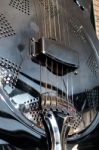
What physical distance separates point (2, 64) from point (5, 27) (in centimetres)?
11

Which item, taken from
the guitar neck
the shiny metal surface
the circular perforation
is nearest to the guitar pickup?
the shiny metal surface

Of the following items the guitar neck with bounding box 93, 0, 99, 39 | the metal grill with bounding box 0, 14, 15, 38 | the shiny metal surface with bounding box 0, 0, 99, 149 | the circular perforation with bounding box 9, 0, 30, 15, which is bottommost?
the guitar neck with bounding box 93, 0, 99, 39

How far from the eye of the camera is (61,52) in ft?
2.68

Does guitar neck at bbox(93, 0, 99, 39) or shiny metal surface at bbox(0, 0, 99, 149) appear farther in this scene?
guitar neck at bbox(93, 0, 99, 39)

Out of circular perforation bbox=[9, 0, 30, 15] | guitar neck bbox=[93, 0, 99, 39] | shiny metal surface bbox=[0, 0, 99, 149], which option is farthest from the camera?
guitar neck bbox=[93, 0, 99, 39]

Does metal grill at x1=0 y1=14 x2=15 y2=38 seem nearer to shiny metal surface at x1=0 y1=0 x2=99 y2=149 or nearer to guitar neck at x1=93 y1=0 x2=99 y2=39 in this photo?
shiny metal surface at x1=0 y1=0 x2=99 y2=149

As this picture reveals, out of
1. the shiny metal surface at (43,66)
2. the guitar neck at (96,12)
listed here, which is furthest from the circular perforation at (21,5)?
the guitar neck at (96,12)

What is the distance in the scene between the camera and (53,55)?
78cm

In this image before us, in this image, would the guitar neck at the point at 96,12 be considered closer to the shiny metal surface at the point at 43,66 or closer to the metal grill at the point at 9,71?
the shiny metal surface at the point at 43,66

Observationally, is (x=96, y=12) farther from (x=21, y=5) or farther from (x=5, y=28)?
(x=5, y=28)

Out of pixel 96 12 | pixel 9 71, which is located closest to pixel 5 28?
pixel 9 71

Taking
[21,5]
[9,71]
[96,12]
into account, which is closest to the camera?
[9,71]

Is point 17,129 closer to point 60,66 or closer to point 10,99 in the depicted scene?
point 10,99

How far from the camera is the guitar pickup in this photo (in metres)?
0.77
